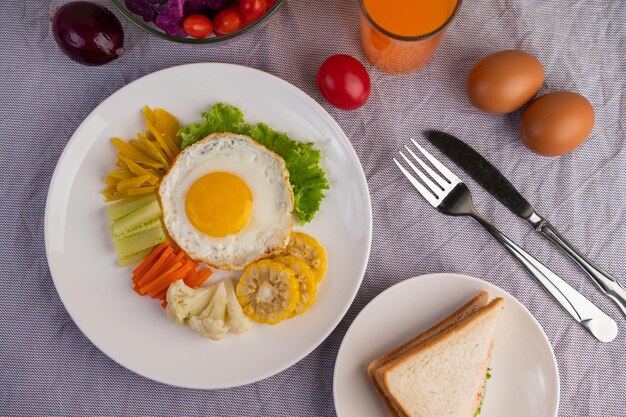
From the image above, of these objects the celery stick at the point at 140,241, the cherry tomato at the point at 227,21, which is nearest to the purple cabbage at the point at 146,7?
the cherry tomato at the point at 227,21

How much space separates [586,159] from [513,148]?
218 millimetres

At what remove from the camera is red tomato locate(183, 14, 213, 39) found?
1.39 m

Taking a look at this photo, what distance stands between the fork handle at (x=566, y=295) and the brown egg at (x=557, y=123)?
0.87ft

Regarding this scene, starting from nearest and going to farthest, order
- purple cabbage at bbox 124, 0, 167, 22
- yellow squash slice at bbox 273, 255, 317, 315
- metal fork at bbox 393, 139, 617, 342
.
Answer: purple cabbage at bbox 124, 0, 167, 22 → yellow squash slice at bbox 273, 255, 317, 315 → metal fork at bbox 393, 139, 617, 342

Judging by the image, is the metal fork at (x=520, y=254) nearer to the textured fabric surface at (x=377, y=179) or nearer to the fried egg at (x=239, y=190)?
the textured fabric surface at (x=377, y=179)

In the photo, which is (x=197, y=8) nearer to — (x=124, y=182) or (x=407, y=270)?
(x=124, y=182)

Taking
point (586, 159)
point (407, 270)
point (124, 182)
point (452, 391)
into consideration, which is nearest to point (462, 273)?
point (407, 270)

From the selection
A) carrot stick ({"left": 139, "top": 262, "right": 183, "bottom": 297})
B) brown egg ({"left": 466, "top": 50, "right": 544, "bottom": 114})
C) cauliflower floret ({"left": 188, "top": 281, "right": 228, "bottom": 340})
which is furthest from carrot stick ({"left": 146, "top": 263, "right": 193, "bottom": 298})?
brown egg ({"left": 466, "top": 50, "right": 544, "bottom": 114})

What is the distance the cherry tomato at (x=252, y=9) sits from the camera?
1.39 m

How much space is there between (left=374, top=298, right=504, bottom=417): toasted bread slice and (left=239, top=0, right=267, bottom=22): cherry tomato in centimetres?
97

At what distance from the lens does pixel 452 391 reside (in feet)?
4.86

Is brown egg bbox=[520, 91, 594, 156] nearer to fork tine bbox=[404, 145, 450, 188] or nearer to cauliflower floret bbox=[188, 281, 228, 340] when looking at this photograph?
fork tine bbox=[404, 145, 450, 188]

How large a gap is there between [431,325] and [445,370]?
124 millimetres

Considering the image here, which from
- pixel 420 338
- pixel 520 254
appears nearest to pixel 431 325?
pixel 420 338
